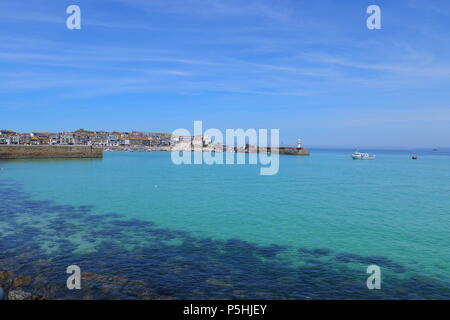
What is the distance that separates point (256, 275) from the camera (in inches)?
456

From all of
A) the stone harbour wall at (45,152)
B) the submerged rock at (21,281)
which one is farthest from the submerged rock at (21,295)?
the stone harbour wall at (45,152)

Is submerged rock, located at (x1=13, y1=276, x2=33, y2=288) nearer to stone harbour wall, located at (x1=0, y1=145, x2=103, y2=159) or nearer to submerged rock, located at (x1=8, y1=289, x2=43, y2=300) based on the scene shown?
submerged rock, located at (x1=8, y1=289, x2=43, y2=300)

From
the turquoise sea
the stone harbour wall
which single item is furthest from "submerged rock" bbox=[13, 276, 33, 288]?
the stone harbour wall

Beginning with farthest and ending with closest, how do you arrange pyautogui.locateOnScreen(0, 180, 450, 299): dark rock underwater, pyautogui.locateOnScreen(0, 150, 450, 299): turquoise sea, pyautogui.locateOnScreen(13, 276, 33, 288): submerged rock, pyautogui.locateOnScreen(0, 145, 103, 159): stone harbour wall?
1. pyautogui.locateOnScreen(0, 145, 103, 159): stone harbour wall
2. pyautogui.locateOnScreen(0, 150, 450, 299): turquoise sea
3. pyautogui.locateOnScreen(13, 276, 33, 288): submerged rock
4. pyautogui.locateOnScreen(0, 180, 450, 299): dark rock underwater

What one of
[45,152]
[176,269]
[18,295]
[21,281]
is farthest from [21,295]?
[45,152]

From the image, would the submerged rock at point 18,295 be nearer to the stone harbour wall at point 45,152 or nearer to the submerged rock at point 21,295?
the submerged rock at point 21,295

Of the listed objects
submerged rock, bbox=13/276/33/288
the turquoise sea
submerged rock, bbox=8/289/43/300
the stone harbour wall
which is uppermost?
the stone harbour wall

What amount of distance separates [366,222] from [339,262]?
9.46 m

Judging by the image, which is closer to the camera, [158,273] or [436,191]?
[158,273]

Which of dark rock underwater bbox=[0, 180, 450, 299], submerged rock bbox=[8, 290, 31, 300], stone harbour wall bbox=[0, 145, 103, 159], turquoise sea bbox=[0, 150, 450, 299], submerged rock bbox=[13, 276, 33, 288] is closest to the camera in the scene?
submerged rock bbox=[8, 290, 31, 300]

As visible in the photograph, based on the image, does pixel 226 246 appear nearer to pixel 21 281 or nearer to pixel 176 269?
pixel 176 269

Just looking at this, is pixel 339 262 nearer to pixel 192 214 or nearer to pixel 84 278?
pixel 84 278
